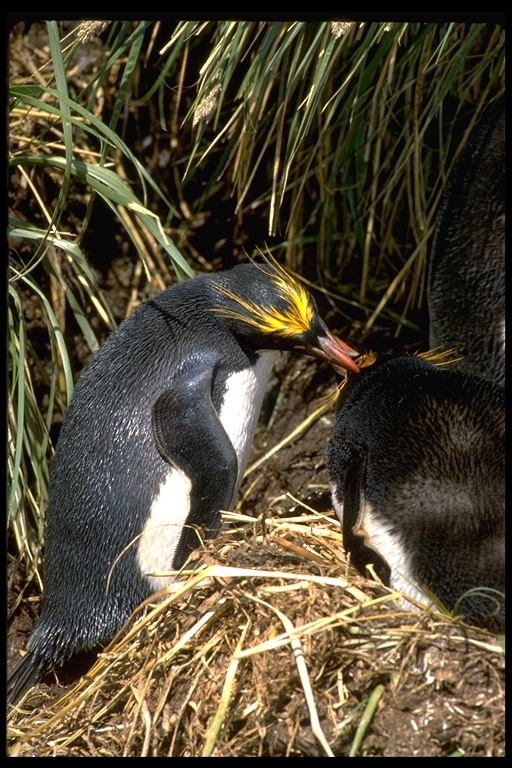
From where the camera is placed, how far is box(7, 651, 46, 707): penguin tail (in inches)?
68.7

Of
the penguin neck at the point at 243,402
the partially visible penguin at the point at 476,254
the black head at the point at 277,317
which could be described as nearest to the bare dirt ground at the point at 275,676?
the penguin neck at the point at 243,402

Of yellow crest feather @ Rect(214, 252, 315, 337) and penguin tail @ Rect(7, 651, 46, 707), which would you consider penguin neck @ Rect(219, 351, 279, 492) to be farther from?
penguin tail @ Rect(7, 651, 46, 707)

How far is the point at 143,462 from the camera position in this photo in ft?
5.77

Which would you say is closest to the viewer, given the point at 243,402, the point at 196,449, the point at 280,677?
the point at 280,677

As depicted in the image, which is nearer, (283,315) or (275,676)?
(275,676)

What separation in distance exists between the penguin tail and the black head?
0.69m

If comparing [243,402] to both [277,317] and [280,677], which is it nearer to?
[277,317]

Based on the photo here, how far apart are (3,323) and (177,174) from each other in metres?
0.86

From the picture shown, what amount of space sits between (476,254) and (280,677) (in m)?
0.94

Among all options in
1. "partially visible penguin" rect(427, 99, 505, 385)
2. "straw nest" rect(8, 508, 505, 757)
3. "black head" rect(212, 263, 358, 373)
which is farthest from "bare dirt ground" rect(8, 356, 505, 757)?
"partially visible penguin" rect(427, 99, 505, 385)

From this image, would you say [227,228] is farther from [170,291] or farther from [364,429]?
[364,429]

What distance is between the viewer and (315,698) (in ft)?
4.50

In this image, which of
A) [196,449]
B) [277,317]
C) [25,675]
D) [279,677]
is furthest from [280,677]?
[277,317]

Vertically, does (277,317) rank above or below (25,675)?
above
